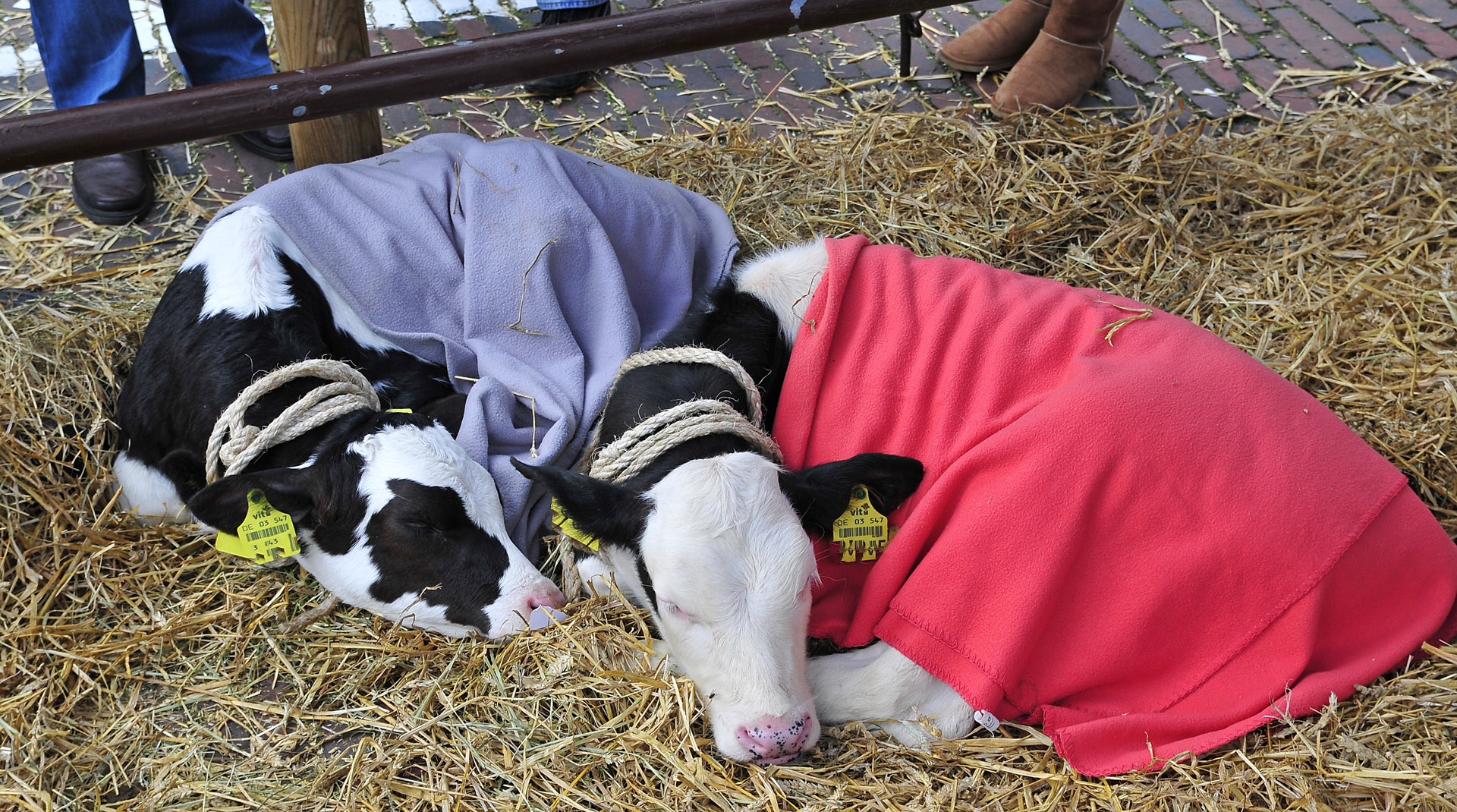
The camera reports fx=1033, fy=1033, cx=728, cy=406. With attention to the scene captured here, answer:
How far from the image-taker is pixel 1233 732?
272cm

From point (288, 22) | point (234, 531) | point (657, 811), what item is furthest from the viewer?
point (288, 22)

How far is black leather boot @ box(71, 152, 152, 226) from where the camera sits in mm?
4742

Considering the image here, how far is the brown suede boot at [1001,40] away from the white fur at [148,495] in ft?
15.1

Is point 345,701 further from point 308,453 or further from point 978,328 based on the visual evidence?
point 978,328

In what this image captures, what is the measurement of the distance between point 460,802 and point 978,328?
2002 mm

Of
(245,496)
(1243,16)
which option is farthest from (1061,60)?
(245,496)

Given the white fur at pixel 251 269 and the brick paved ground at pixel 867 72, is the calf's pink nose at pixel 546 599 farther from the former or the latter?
the brick paved ground at pixel 867 72

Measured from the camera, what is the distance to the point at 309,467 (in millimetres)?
3121

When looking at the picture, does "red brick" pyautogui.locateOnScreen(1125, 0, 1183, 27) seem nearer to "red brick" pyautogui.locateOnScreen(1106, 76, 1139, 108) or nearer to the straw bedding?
"red brick" pyautogui.locateOnScreen(1106, 76, 1139, 108)

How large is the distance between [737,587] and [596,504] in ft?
1.45

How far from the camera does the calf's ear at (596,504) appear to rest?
272 centimetres

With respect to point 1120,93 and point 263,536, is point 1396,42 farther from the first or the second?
point 263,536

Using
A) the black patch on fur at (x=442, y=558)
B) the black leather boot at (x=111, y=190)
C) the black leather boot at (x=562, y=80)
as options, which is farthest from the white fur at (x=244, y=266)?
the black leather boot at (x=562, y=80)

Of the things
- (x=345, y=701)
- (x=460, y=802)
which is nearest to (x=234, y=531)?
(x=345, y=701)
